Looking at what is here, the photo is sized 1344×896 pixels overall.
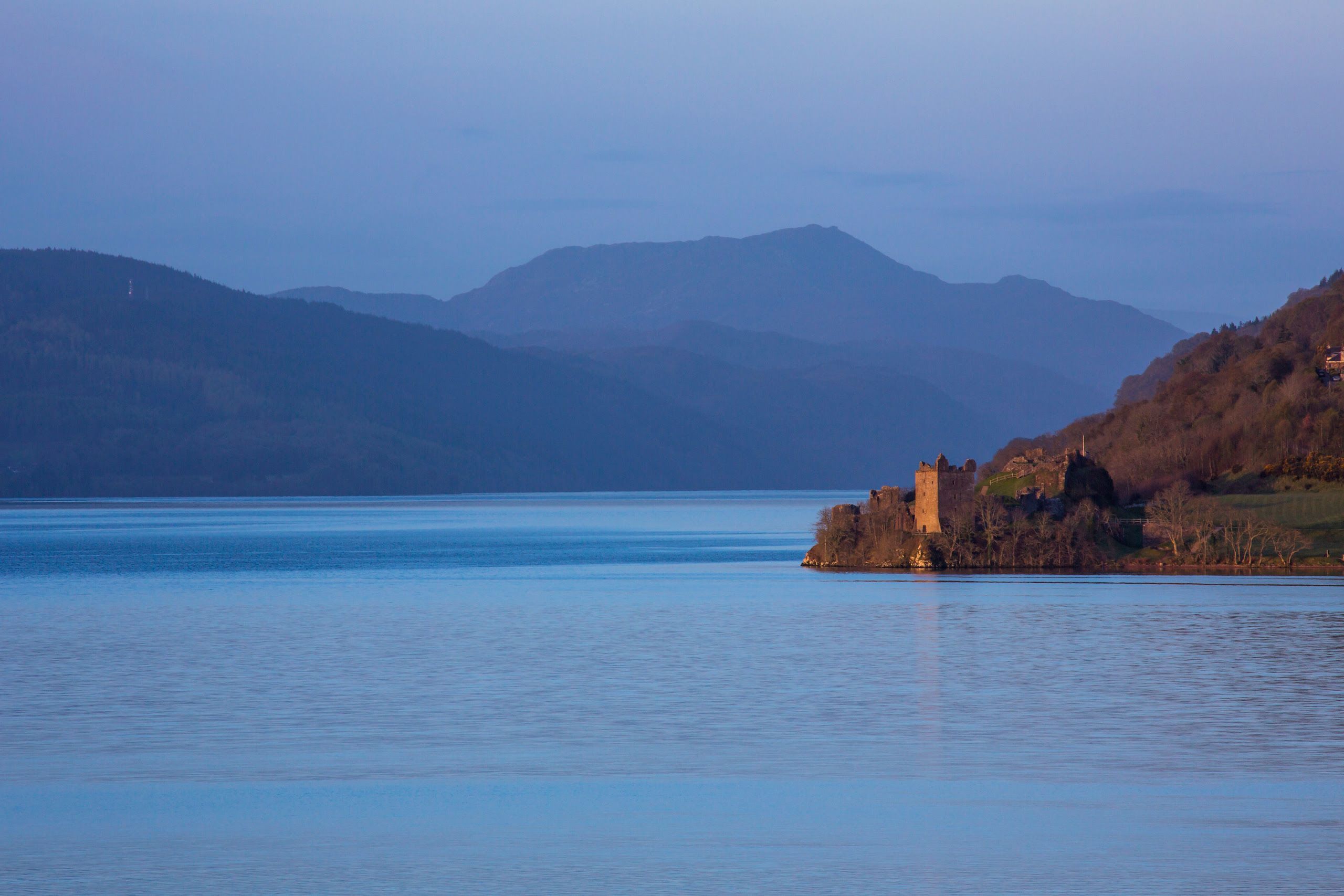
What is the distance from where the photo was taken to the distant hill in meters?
126

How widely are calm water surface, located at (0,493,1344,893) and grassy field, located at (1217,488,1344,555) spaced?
2793cm

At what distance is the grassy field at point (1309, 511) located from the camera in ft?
312

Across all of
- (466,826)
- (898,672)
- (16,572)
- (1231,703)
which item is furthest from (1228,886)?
(16,572)

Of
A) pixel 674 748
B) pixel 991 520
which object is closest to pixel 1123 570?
pixel 991 520

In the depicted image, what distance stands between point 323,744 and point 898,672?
1811cm

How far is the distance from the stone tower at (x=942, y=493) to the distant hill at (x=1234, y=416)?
939 inches

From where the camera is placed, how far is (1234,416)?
13725 centimetres

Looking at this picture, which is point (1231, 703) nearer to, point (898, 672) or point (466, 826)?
point (898, 672)

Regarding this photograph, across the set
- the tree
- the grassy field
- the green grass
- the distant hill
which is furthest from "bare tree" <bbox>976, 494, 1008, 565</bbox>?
the distant hill

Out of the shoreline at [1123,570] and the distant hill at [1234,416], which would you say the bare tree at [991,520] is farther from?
the distant hill at [1234,416]

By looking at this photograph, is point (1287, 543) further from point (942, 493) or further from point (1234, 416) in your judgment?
point (1234, 416)

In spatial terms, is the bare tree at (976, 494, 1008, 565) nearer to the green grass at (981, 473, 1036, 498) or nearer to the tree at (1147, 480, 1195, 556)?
the green grass at (981, 473, 1036, 498)

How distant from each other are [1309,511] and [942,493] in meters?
24.2

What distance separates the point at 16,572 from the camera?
95312mm
